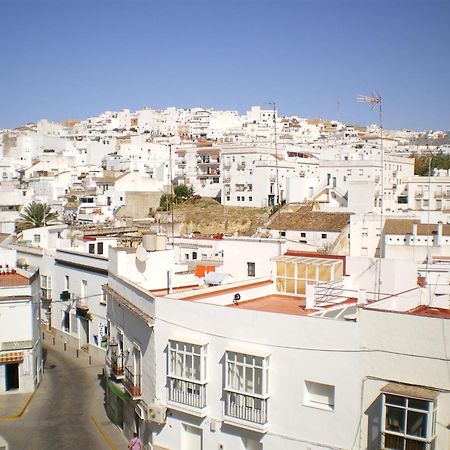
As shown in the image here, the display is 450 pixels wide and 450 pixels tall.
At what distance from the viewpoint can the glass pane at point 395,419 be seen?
10883mm

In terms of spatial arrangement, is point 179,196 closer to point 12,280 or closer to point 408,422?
point 12,280

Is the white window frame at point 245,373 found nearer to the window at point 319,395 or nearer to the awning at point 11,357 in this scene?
the window at point 319,395

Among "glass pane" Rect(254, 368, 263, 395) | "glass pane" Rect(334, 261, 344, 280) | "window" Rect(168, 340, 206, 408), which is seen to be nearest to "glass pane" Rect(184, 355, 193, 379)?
"window" Rect(168, 340, 206, 408)

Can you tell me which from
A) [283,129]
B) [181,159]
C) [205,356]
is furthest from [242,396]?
[283,129]

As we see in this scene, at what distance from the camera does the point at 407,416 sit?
1082 cm

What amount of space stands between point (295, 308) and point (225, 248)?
8864mm

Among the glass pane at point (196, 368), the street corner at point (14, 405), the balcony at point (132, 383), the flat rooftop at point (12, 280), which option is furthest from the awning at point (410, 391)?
the flat rooftop at point (12, 280)

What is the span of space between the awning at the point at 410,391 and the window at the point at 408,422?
0.03 meters

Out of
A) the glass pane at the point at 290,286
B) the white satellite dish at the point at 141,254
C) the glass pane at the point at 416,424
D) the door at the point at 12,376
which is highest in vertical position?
the white satellite dish at the point at 141,254

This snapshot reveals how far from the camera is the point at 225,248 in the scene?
951 inches

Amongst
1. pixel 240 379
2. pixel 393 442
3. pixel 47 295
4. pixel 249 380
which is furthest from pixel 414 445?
pixel 47 295

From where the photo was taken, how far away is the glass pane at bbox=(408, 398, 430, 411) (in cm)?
1062

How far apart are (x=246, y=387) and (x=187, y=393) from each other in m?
1.81

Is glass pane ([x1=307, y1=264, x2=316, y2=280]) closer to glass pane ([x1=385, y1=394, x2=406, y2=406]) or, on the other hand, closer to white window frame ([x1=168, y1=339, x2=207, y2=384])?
white window frame ([x1=168, y1=339, x2=207, y2=384])
